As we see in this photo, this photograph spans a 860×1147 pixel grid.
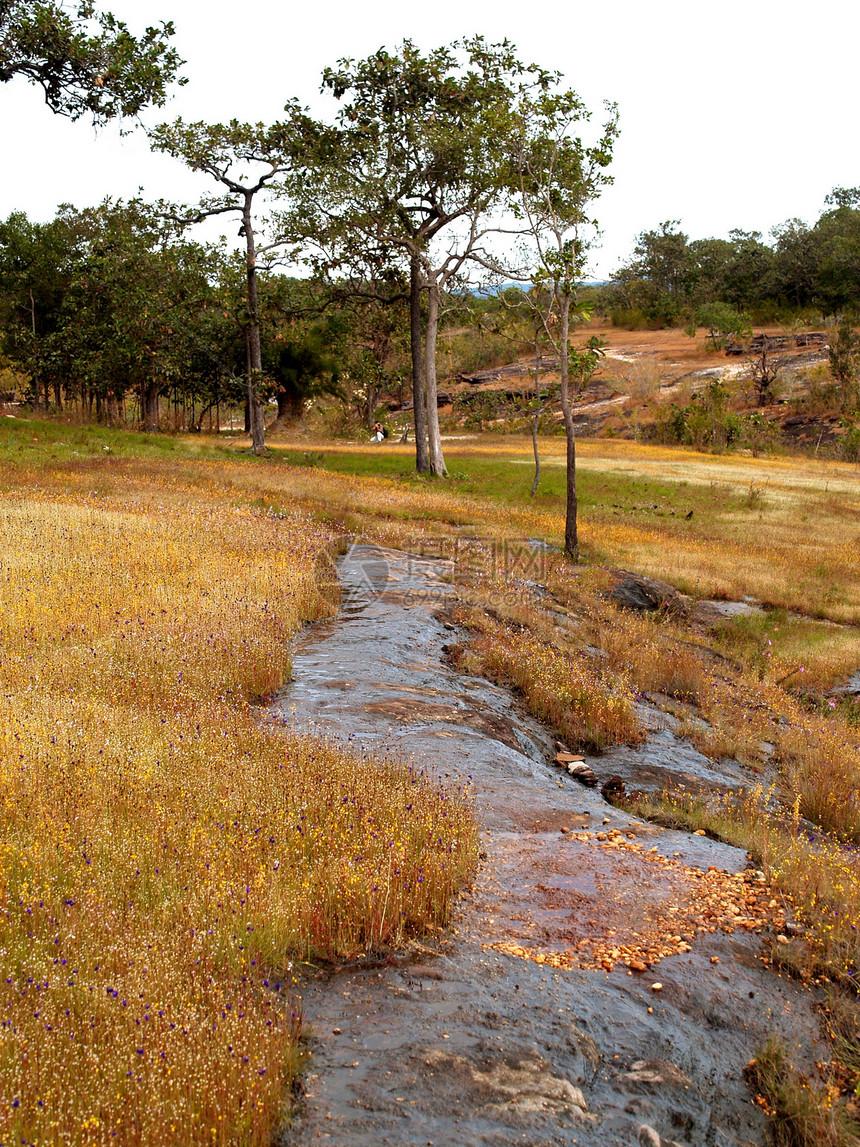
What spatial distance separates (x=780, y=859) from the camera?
5762 mm

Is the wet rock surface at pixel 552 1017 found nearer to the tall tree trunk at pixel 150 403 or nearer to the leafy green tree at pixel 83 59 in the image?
the leafy green tree at pixel 83 59

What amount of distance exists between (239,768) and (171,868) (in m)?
1.37

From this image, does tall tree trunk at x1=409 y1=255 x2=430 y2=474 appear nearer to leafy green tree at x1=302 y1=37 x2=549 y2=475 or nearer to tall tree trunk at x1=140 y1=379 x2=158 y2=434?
leafy green tree at x1=302 y1=37 x2=549 y2=475

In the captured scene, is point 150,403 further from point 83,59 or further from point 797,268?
point 797,268

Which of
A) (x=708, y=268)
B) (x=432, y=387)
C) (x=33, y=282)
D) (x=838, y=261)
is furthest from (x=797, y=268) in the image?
(x=33, y=282)

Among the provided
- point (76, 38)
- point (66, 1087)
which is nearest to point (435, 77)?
point (76, 38)

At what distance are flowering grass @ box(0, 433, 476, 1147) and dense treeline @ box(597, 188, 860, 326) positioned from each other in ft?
236

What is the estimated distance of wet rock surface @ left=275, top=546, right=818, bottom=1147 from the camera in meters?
3.38

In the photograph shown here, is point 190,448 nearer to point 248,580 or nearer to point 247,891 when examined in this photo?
point 248,580

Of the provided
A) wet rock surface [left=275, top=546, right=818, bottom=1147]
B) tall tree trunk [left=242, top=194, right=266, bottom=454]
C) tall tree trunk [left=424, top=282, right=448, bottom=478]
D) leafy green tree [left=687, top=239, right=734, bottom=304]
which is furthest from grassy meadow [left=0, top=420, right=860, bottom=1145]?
leafy green tree [left=687, top=239, right=734, bottom=304]

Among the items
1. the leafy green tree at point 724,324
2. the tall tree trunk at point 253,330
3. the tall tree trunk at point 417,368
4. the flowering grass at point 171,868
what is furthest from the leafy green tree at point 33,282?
the leafy green tree at point 724,324

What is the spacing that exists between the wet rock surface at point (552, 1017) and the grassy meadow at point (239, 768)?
241 millimetres

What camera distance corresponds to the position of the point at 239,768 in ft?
19.0

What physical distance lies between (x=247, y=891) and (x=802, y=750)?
7735 mm
